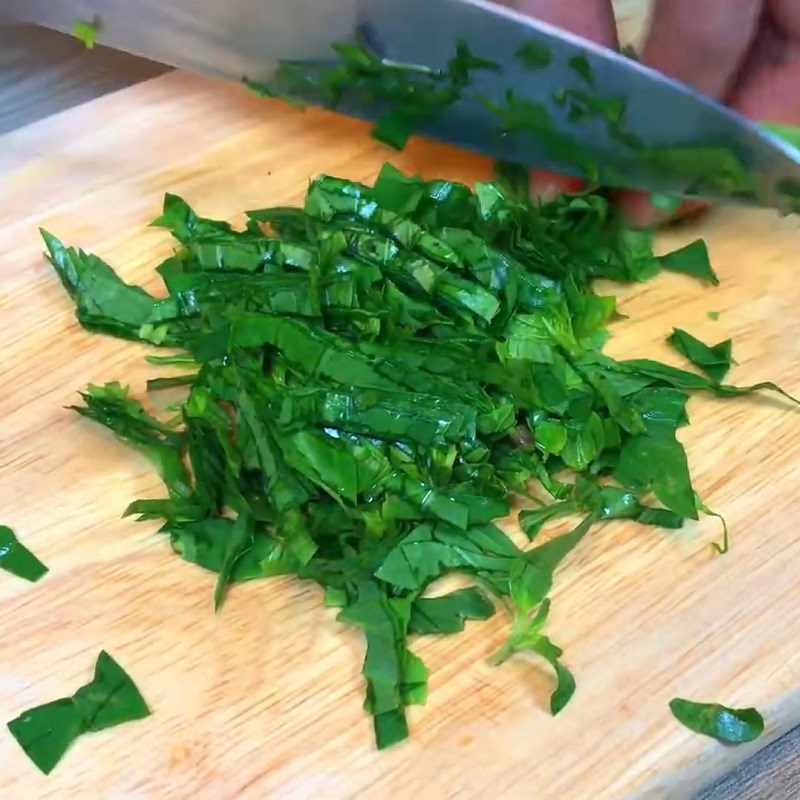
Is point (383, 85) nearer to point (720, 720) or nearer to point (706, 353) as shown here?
point (706, 353)

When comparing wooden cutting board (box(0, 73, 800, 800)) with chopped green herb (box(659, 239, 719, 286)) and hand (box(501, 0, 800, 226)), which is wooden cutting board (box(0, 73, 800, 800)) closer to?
chopped green herb (box(659, 239, 719, 286))

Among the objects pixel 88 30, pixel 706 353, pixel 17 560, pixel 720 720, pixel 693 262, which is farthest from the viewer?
pixel 88 30

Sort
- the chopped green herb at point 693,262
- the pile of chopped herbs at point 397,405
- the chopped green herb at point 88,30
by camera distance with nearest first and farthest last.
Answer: the pile of chopped herbs at point 397,405 → the chopped green herb at point 693,262 → the chopped green herb at point 88,30

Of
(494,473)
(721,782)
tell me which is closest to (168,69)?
(494,473)

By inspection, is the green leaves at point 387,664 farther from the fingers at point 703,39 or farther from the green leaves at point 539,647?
the fingers at point 703,39

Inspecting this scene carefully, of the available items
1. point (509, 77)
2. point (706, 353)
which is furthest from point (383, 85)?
point (706, 353)

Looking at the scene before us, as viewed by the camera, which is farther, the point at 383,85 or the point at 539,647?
the point at 383,85

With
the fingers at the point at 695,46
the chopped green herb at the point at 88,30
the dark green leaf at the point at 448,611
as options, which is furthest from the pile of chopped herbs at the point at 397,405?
the chopped green herb at the point at 88,30
